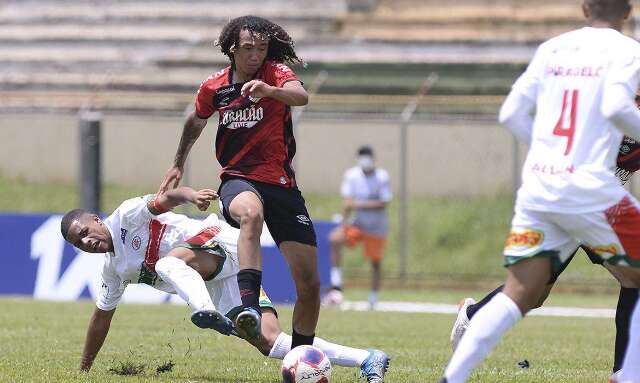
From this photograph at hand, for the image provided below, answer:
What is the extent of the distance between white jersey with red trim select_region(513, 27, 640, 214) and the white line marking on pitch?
10.3m

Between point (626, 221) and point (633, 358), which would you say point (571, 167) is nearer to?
point (626, 221)

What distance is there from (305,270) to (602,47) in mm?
2636

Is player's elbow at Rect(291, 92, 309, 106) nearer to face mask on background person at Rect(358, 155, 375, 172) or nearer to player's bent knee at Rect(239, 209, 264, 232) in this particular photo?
player's bent knee at Rect(239, 209, 264, 232)

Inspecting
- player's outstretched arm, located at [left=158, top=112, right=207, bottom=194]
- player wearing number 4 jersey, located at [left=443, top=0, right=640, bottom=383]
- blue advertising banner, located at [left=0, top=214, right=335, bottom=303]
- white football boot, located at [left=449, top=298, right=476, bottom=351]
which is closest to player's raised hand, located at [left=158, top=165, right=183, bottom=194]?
player's outstretched arm, located at [left=158, top=112, right=207, bottom=194]

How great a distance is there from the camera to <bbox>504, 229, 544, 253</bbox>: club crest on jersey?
618cm

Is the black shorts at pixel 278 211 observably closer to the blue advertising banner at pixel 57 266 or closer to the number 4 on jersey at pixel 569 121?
the number 4 on jersey at pixel 569 121

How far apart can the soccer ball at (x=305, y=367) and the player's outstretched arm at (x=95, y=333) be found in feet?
5.12

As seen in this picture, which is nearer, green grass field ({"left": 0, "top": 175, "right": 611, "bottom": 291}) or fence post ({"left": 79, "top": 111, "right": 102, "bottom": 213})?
fence post ({"left": 79, "top": 111, "right": 102, "bottom": 213})

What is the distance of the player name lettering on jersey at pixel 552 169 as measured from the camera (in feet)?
19.8

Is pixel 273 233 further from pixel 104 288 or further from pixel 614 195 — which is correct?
pixel 614 195

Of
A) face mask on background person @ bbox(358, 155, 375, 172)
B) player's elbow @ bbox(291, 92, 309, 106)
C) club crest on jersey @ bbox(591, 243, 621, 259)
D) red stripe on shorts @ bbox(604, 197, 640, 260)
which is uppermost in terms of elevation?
player's elbow @ bbox(291, 92, 309, 106)

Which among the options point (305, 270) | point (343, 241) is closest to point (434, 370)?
point (305, 270)

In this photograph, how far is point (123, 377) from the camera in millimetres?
8203

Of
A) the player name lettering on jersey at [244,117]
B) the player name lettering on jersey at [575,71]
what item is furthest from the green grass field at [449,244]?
the player name lettering on jersey at [575,71]
